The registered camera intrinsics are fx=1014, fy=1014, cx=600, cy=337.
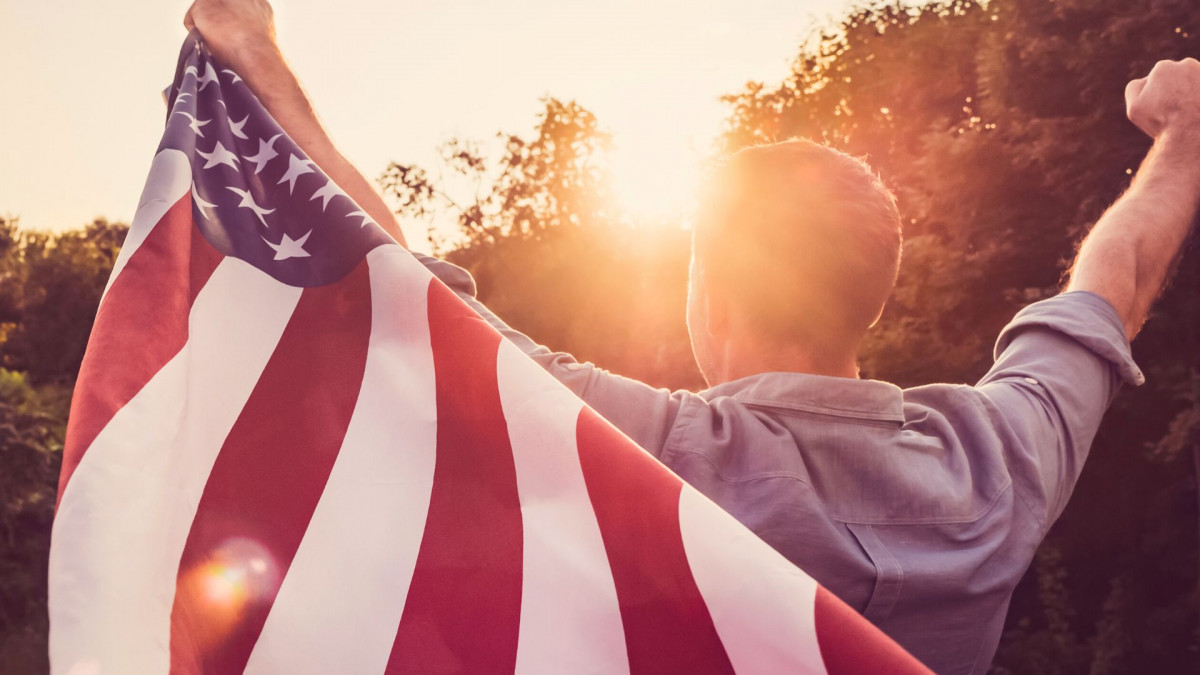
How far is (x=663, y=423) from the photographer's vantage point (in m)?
1.61

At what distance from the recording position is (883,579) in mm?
1477

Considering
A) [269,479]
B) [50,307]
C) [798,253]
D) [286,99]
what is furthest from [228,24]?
[50,307]

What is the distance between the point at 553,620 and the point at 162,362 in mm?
793

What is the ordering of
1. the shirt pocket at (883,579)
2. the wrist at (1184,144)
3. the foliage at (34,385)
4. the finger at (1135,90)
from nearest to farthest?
the shirt pocket at (883,579) < the wrist at (1184,144) < the finger at (1135,90) < the foliage at (34,385)

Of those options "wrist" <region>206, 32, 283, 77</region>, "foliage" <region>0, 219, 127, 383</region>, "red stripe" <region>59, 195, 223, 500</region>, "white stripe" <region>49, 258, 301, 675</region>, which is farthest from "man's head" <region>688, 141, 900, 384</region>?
"foliage" <region>0, 219, 127, 383</region>

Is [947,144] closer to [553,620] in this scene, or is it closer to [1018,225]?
[1018,225]

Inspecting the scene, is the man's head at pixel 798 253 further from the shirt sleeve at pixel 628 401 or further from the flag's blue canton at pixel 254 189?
the flag's blue canton at pixel 254 189

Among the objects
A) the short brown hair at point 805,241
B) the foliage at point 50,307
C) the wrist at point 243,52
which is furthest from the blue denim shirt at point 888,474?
the foliage at point 50,307

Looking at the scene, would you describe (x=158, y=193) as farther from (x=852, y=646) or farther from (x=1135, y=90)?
(x=1135, y=90)

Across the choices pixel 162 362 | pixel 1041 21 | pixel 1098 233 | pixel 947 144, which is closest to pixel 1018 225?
pixel 947 144

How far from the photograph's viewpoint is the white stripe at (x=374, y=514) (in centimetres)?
138

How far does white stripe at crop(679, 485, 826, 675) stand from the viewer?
3.72 ft

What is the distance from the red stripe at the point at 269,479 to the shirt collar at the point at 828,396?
62 cm

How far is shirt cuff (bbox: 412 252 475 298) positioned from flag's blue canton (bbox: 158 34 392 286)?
0.25 feet
